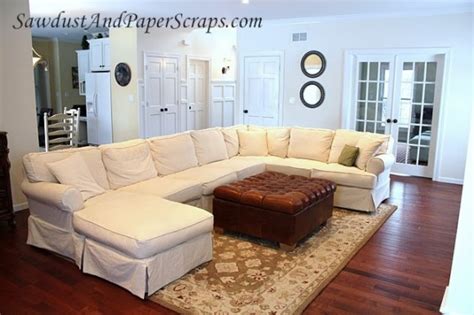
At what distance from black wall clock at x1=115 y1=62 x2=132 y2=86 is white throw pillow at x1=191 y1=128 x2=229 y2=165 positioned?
3.21m

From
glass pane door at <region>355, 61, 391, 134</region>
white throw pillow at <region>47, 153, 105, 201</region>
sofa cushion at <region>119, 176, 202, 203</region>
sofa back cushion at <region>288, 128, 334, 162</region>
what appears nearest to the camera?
white throw pillow at <region>47, 153, 105, 201</region>

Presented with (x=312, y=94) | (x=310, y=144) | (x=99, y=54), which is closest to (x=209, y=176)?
(x=310, y=144)

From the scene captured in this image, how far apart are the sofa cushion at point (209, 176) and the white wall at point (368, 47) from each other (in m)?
3.19

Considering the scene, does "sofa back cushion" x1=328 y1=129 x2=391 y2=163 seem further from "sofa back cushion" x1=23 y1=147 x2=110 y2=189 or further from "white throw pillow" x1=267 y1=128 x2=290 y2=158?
"sofa back cushion" x1=23 y1=147 x2=110 y2=189

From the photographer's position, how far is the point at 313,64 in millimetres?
7246

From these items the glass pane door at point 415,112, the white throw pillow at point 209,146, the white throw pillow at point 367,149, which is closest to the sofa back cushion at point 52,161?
the white throw pillow at point 209,146

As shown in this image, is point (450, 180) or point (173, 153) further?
point (450, 180)

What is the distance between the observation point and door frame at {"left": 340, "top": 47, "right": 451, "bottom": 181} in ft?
19.8

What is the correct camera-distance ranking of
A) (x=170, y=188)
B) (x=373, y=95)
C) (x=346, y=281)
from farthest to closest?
(x=373, y=95)
(x=170, y=188)
(x=346, y=281)

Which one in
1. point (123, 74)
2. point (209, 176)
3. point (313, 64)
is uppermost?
point (313, 64)

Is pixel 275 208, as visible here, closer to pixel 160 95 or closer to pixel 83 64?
pixel 160 95

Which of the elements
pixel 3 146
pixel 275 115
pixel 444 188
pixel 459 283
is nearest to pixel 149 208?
pixel 3 146

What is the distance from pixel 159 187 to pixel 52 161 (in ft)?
3.18

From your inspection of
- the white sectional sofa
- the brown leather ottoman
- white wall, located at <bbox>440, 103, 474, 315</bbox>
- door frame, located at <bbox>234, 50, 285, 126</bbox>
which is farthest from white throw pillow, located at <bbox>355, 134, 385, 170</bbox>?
white wall, located at <bbox>440, 103, 474, 315</bbox>
